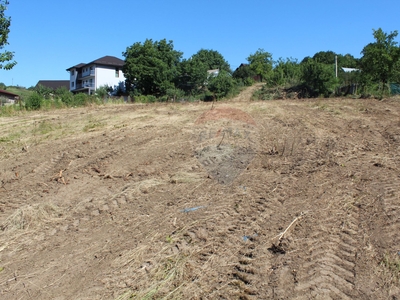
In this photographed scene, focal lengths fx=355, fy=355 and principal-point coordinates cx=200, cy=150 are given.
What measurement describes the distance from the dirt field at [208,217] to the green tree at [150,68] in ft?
109

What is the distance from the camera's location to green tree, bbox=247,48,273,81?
163 feet

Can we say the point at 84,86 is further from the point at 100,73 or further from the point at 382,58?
the point at 382,58

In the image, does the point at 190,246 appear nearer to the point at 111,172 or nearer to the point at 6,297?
the point at 6,297

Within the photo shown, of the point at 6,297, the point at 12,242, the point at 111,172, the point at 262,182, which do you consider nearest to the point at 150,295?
the point at 6,297

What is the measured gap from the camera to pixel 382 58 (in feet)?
54.4

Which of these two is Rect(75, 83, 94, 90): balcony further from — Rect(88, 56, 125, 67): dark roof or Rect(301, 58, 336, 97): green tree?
Rect(301, 58, 336, 97): green tree

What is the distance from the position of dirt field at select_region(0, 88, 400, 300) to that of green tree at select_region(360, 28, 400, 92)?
30.7 ft

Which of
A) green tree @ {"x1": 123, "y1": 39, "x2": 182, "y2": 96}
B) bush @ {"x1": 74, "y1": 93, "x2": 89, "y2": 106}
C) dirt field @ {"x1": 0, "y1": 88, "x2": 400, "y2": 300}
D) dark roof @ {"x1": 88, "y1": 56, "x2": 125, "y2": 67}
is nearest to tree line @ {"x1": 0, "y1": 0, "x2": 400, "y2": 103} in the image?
green tree @ {"x1": 123, "y1": 39, "x2": 182, "y2": 96}

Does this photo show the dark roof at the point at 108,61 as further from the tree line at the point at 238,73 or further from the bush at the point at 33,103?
the bush at the point at 33,103

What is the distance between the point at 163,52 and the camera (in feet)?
147

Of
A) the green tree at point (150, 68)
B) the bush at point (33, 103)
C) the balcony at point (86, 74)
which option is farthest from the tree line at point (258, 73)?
the balcony at point (86, 74)

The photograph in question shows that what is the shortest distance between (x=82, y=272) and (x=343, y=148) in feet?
17.8

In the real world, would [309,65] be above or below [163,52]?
below

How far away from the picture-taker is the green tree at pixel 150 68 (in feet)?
135
